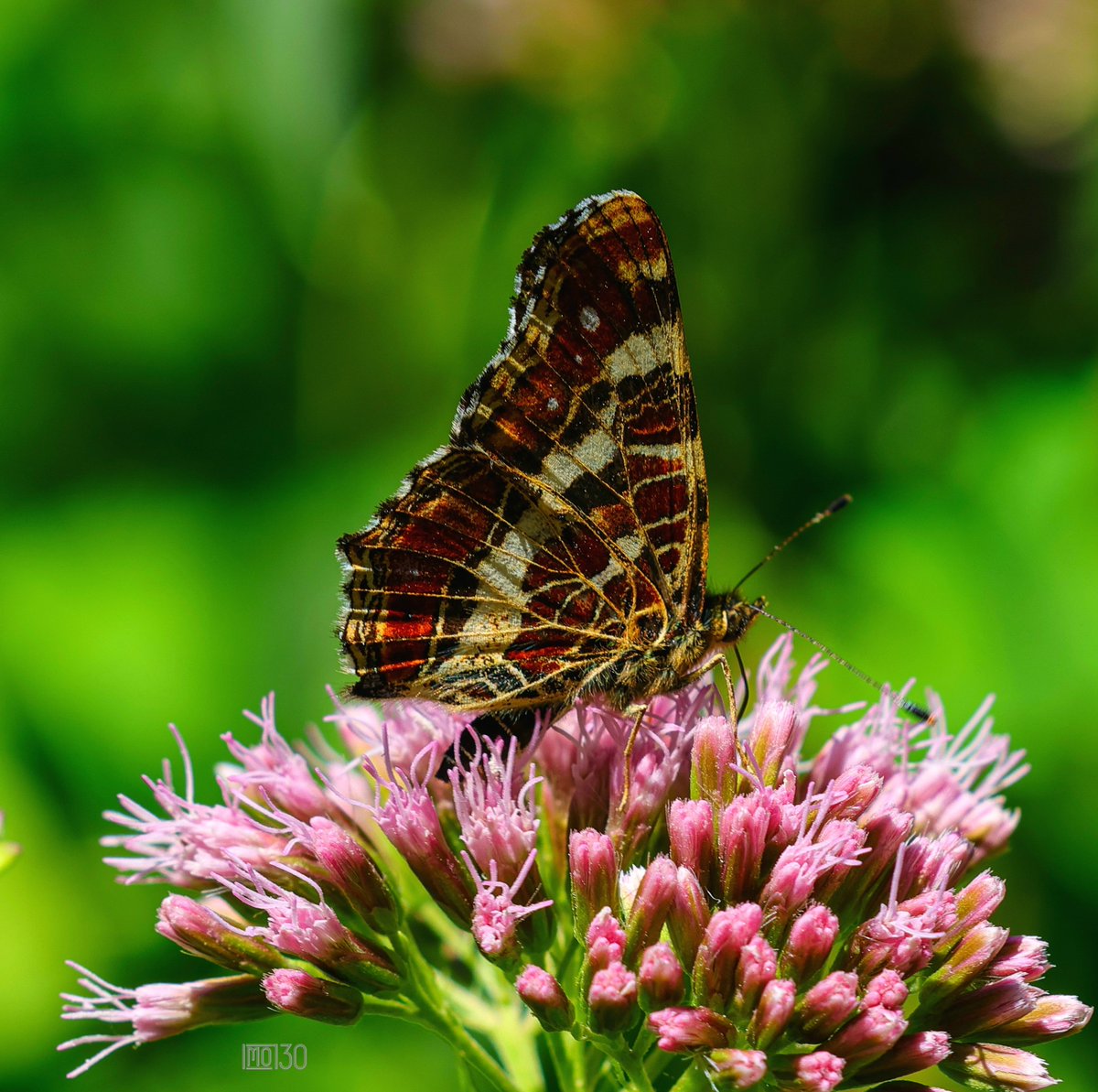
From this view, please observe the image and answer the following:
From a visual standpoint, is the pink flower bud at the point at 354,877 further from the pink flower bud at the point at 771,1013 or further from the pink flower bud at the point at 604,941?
the pink flower bud at the point at 771,1013

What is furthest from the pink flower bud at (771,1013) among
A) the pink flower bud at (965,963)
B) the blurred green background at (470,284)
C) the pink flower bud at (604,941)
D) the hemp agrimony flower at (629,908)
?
the blurred green background at (470,284)

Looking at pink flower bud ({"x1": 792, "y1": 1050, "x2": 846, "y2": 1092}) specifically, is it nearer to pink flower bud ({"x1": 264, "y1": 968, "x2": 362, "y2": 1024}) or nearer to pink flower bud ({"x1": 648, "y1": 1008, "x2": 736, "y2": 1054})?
pink flower bud ({"x1": 648, "y1": 1008, "x2": 736, "y2": 1054})

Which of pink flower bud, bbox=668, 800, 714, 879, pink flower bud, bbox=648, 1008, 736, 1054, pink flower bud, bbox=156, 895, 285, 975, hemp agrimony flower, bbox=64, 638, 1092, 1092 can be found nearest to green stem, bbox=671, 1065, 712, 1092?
hemp agrimony flower, bbox=64, 638, 1092, 1092

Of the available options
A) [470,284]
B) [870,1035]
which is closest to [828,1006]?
[870,1035]

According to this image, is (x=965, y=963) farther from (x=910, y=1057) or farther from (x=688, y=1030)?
(x=688, y=1030)

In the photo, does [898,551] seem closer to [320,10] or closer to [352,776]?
[352,776]
